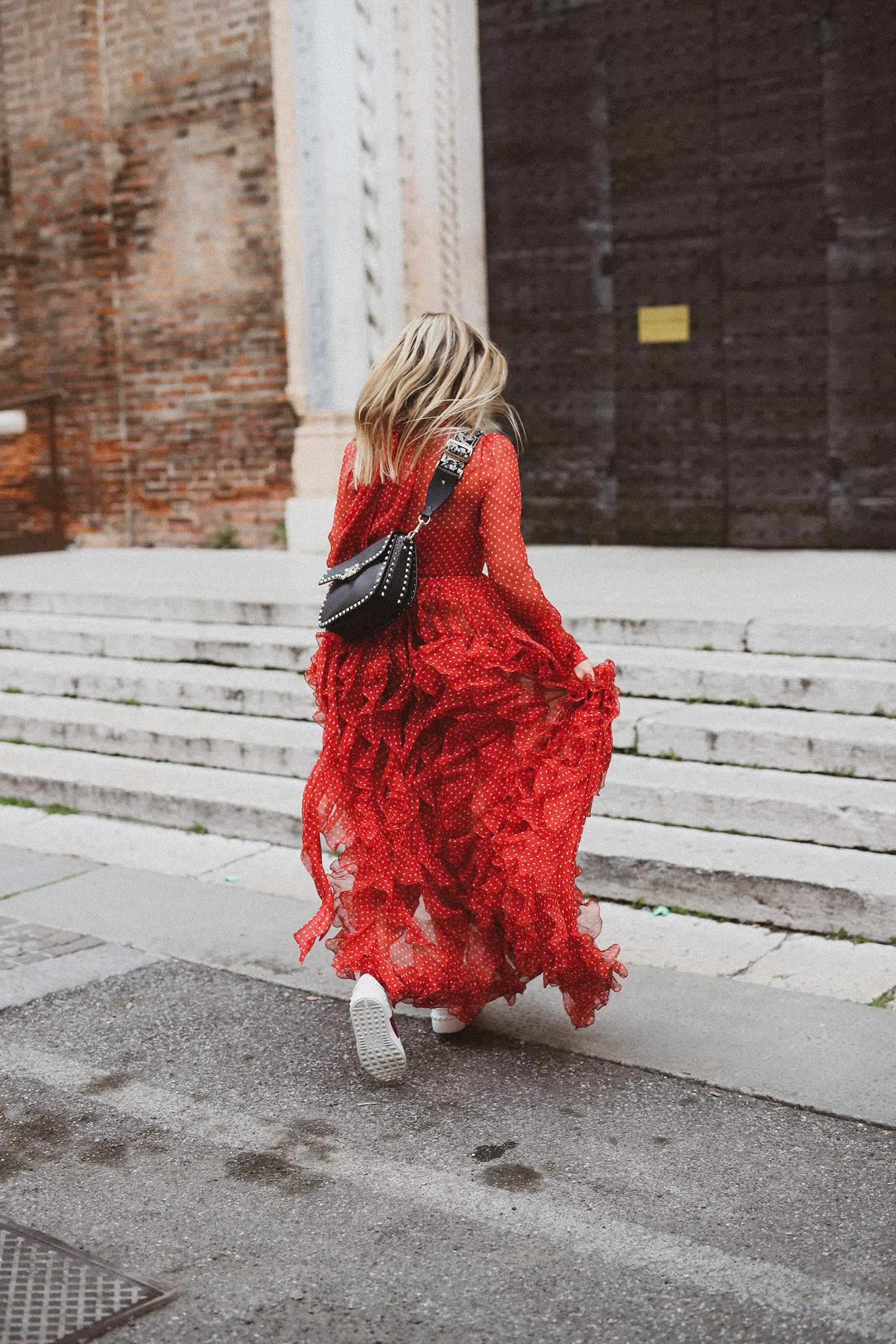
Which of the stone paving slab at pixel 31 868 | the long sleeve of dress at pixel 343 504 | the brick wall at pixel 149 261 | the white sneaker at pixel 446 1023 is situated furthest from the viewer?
the brick wall at pixel 149 261

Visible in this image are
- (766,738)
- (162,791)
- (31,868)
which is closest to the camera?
(766,738)

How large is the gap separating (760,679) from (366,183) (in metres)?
5.94

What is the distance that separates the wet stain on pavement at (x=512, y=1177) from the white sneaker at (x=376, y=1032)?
0.46 meters

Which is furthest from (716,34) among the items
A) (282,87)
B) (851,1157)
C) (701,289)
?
(851,1157)

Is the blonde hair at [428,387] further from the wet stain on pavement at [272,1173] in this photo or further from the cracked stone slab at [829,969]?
the cracked stone slab at [829,969]

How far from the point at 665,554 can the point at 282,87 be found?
460cm

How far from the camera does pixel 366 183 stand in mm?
10172

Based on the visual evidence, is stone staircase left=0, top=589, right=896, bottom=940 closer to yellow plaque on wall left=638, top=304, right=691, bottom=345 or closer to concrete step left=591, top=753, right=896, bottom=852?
concrete step left=591, top=753, right=896, bottom=852

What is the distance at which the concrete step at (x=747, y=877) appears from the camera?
4496 mm

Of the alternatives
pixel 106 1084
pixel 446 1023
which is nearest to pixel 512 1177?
pixel 446 1023

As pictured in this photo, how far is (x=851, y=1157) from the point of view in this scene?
317cm

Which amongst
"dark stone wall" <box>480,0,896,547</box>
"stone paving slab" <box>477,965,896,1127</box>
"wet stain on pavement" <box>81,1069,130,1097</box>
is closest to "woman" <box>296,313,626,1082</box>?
"stone paving slab" <box>477,965,896,1127</box>

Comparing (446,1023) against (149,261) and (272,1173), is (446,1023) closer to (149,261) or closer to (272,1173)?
(272,1173)

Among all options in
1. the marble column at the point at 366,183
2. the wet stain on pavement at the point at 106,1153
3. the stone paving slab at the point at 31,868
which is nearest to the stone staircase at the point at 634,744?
the stone paving slab at the point at 31,868
